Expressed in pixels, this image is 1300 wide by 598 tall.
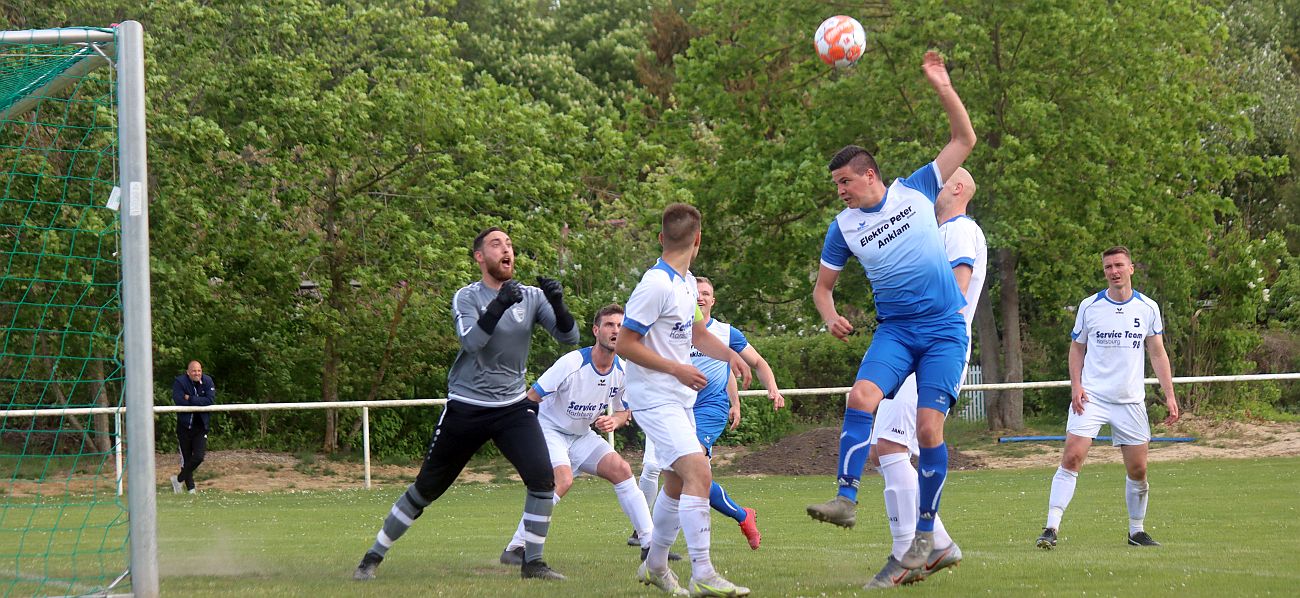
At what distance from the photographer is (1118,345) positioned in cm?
1042

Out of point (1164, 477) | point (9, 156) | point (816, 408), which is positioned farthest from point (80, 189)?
point (1164, 477)

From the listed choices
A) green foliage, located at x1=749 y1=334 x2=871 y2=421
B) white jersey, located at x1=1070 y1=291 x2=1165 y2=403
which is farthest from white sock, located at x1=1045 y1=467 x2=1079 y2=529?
green foliage, located at x1=749 y1=334 x2=871 y2=421

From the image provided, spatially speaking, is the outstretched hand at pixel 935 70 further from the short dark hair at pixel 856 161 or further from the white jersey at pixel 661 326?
the white jersey at pixel 661 326

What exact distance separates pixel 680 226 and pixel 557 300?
111 centimetres

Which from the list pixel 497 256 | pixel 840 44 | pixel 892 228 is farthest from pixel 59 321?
pixel 892 228

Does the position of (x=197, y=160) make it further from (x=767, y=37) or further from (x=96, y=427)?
(x=767, y=37)

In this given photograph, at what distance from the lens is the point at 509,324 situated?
7.80 meters

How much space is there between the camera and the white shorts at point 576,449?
9336 mm

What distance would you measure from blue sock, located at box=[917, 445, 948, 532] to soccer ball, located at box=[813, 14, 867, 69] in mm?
3645

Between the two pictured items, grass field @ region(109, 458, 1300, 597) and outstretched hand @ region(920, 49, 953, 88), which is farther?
grass field @ region(109, 458, 1300, 597)

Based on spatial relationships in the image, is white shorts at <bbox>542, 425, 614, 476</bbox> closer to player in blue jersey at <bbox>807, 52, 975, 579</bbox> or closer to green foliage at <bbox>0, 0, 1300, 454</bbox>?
player in blue jersey at <bbox>807, 52, 975, 579</bbox>

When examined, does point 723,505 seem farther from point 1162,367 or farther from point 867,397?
point 1162,367

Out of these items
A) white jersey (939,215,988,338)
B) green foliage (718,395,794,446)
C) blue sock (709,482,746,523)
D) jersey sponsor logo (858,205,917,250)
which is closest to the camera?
jersey sponsor logo (858,205,917,250)

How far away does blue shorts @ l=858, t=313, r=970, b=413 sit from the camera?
282 inches
